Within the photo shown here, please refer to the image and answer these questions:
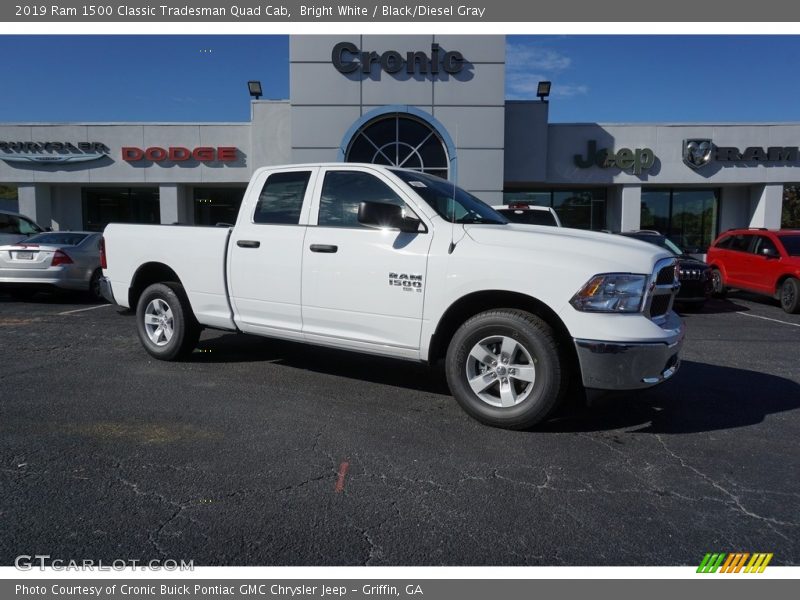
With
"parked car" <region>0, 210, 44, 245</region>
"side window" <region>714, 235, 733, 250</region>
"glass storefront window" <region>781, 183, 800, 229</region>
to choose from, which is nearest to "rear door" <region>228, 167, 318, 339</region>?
"parked car" <region>0, 210, 44, 245</region>

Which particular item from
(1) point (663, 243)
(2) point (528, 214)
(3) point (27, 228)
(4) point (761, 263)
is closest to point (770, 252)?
(4) point (761, 263)

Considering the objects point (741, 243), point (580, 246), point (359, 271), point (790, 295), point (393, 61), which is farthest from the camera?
point (393, 61)

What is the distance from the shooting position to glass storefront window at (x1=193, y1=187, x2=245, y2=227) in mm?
24375

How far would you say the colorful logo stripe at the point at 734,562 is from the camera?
258cm

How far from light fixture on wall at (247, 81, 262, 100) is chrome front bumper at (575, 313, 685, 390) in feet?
68.1

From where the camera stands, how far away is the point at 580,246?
4078 mm

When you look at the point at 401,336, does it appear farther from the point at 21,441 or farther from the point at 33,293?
the point at 33,293

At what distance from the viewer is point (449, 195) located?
509 cm

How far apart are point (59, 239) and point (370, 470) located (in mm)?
10773

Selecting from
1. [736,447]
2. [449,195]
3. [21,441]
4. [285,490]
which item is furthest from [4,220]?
[736,447]

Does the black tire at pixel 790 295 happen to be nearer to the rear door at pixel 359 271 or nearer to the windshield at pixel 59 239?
the rear door at pixel 359 271

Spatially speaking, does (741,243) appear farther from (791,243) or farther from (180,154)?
(180,154)

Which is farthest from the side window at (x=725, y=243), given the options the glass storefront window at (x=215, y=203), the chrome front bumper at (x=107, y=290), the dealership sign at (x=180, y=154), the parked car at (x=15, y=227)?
the glass storefront window at (x=215, y=203)

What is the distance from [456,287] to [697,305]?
29.6ft
